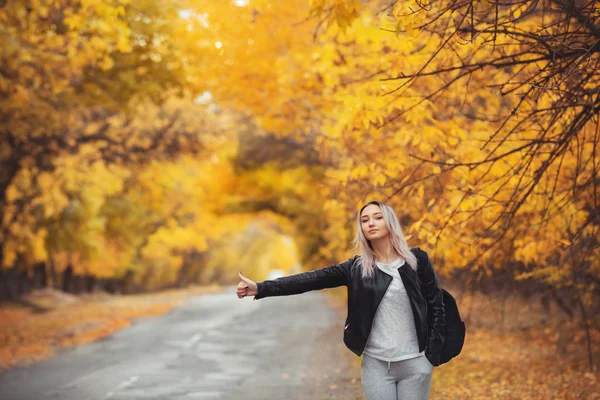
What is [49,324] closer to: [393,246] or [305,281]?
[305,281]

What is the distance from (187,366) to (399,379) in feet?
29.4

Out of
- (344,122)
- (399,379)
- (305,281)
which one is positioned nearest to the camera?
(399,379)

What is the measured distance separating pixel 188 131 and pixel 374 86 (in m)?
13.8

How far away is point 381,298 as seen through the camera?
424 centimetres

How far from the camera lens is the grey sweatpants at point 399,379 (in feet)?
13.7

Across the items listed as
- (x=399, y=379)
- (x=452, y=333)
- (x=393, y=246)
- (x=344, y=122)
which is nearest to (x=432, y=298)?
(x=452, y=333)

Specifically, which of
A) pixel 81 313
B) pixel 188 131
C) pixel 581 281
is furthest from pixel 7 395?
pixel 81 313

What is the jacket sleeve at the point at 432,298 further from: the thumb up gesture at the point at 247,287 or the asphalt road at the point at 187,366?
the asphalt road at the point at 187,366

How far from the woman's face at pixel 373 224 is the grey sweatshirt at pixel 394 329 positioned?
235mm

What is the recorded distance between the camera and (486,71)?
31.3ft

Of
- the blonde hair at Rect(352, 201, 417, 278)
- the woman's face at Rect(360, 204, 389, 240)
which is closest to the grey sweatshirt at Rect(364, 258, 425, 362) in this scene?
the blonde hair at Rect(352, 201, 417, 278)

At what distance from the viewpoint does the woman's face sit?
438 cm

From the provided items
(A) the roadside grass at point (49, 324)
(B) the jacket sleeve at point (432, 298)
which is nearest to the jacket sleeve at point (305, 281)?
(B) the jacket sleeve at point (432, 298)

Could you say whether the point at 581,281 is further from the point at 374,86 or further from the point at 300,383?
the point at 374,86
